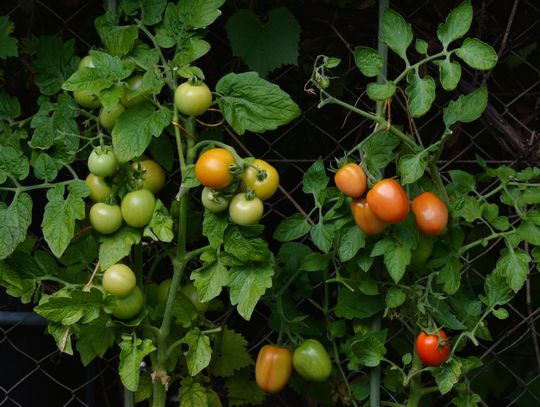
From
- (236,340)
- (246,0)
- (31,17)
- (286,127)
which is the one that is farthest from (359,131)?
(31,17)

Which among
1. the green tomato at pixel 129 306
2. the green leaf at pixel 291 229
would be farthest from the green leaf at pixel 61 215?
the green leaf at pixel 291 229

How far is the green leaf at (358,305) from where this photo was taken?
161cm

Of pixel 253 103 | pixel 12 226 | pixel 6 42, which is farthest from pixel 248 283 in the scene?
pixel 6 42

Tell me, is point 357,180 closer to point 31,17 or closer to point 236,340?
point 236,340

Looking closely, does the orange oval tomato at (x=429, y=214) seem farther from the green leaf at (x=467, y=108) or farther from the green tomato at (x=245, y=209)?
the green tomato at (x=245, y=209)

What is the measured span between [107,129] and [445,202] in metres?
0.60

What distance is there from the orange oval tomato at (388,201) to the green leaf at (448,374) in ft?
1.04

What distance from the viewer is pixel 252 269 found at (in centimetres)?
148

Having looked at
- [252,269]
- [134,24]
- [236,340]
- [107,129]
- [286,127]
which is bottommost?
[236,340]

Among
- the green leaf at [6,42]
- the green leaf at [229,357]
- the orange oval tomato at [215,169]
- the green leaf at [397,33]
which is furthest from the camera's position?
the green leaf at [229,357]

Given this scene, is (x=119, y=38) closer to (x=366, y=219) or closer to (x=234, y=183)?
(x=234, y=183)

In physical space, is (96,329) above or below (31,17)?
below

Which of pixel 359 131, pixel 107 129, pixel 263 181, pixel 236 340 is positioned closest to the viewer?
pixel 263 181

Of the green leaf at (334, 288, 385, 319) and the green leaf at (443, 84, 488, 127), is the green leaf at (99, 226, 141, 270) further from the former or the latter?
the green leaf at (443, 84, 488, 127)
